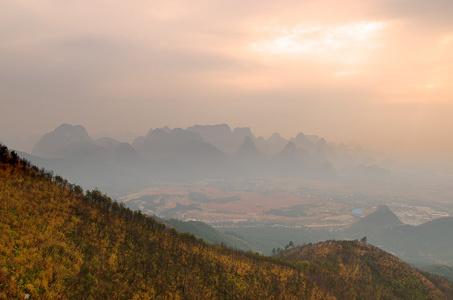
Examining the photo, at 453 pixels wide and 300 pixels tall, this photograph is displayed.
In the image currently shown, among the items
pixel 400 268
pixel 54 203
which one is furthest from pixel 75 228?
pixel 400 268

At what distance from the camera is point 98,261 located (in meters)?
39.0

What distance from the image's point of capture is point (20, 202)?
4097 cm

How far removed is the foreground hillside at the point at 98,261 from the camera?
30.3 m

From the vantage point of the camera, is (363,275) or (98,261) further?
(363,275)

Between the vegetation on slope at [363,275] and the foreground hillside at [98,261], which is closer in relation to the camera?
the foreground hillside at [98,261]

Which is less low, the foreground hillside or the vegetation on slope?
the foreground hillside

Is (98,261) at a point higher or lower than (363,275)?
higher

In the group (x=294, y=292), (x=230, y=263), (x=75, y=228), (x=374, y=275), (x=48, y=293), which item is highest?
(x=75, y=228)

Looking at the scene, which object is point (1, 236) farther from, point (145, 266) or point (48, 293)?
point (145, 266)

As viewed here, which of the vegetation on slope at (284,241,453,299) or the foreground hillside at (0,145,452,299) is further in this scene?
the vegetation on slope at (284,241,453,299)

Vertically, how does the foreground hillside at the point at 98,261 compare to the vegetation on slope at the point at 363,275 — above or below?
above

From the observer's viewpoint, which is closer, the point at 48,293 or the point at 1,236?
the point at 48,293

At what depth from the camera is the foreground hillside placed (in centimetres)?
3031

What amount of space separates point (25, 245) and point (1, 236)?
2950 mm
